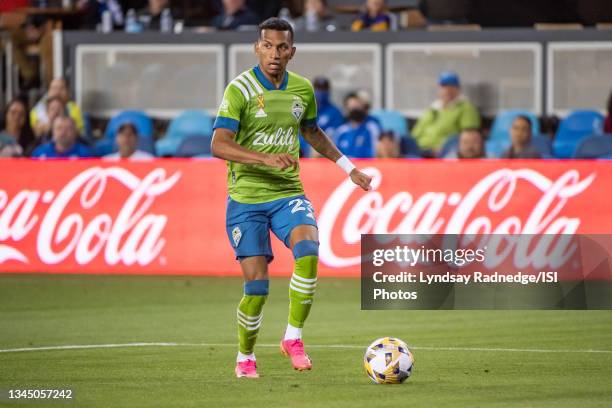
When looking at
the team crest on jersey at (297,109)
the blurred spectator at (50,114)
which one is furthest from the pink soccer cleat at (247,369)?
the blurred spectator at (50,114)

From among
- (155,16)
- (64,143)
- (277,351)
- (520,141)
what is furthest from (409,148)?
(277,351)

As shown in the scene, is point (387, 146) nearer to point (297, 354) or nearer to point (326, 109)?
point (326, 109)

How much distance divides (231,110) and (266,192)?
0.62m

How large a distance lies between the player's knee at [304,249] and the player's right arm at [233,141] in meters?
0.53

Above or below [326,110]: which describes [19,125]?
below

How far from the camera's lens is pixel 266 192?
31.8ft

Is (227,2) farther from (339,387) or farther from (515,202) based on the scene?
(339,387)

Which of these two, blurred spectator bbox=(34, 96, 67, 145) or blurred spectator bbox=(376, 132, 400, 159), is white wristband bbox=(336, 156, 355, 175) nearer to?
blurred spectator bbox=(376, 132, 400, 159)

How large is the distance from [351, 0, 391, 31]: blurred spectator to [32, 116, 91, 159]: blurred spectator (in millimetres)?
4727

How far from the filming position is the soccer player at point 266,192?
376 inches

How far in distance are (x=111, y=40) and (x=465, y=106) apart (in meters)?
5.73

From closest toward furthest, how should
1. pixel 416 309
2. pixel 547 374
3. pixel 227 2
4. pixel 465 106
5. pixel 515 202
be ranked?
pixel 547 374 < pixel 416 309 < pixel 515 202 < pixel 465 106 < pixel 227 2

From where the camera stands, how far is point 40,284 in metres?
17.1

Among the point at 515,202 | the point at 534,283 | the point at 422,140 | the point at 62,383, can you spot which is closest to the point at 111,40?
the point at 422,140
